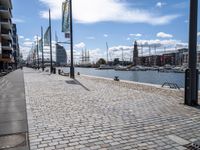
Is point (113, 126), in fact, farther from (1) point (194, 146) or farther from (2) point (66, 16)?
(2) point (66, 16)

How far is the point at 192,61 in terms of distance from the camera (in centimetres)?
932

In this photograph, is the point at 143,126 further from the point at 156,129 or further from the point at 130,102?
the point at 130,102

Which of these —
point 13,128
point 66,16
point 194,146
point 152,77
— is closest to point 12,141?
point 13,128

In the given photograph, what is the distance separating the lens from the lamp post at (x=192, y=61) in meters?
9.23

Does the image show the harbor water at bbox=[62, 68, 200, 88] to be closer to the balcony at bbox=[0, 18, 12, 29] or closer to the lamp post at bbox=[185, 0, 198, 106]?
the lamp post at bbox=[185, 0, 198, 106]

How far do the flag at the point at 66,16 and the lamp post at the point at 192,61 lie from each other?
18388 mm

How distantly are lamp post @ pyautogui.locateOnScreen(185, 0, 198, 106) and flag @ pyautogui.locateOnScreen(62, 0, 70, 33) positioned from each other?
60.3 feet

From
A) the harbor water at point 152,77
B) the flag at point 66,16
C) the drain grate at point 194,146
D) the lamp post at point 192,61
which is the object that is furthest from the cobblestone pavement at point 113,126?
the flag at point 66,16

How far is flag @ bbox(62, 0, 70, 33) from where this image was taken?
2597 centimetres

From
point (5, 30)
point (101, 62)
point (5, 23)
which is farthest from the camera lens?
point (101, 62)

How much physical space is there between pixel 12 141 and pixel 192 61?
6.98m

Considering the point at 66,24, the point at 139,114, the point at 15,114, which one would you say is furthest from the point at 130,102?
the point at 66,24

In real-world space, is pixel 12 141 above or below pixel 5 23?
below

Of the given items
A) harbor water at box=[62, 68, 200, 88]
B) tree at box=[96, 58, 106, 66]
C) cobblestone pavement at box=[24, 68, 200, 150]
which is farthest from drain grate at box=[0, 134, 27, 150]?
tree at box=[96, 58, 106, 66]
